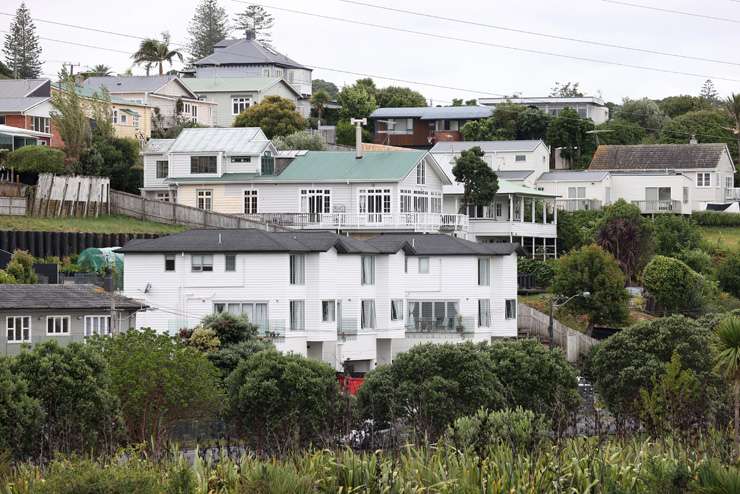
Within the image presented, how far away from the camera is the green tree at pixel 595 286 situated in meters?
94.2

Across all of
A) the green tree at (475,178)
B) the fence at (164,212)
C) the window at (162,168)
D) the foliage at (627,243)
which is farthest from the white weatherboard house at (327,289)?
the window at (162,168)

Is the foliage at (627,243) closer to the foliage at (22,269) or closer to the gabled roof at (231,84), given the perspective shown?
the foliage at (22,269)

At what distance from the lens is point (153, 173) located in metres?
112

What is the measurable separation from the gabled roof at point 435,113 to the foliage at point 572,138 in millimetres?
10272

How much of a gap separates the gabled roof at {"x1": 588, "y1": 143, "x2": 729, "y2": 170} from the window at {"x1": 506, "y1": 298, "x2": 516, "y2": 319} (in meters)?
40.3

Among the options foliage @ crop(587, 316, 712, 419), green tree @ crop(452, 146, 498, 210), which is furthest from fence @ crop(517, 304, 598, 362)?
foliage @ crop(587, 316, 712, 419)

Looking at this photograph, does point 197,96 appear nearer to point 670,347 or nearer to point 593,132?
point 593,132

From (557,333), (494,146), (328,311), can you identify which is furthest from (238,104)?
(328,311)

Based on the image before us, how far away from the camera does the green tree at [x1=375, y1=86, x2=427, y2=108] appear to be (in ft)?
547

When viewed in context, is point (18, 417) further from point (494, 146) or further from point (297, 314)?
point (494, 146)

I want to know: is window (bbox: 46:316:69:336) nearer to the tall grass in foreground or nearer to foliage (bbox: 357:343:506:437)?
foliage (bbox: 357:343:506:437)

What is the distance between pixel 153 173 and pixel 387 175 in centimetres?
1545

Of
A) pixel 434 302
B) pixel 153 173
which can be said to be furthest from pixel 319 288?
pixel 153 173

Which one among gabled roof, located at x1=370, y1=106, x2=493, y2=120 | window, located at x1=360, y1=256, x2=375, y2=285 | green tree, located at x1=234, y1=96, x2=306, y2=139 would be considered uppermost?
gabled roof, located at x1=370, y1=106, x2=493, y2=120
